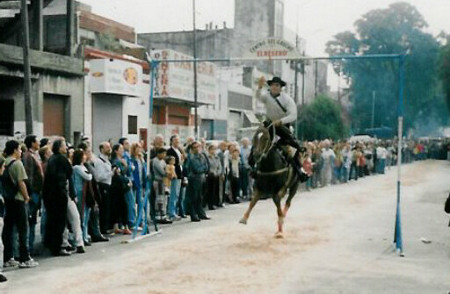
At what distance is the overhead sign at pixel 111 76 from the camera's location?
89.5 ft

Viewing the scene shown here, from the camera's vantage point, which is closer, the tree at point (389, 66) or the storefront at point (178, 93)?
the storefront at point (178, 93)

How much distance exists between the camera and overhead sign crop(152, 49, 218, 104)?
111 ft

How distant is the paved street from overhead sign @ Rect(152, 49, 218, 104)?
64.8 ft

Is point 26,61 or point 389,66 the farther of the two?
point 389,66

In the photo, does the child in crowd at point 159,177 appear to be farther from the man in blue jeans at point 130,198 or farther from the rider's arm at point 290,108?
the rider's arm at point 290,108

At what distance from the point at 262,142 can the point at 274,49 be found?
1.91 metres

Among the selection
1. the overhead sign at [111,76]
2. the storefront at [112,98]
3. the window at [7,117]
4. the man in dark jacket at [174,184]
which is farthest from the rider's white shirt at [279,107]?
the overhead sign at [111,76]

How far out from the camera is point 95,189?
446 inches

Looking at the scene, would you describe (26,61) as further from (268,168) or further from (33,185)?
(268,168)

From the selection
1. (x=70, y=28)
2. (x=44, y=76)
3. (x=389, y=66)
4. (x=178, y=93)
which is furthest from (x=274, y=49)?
(x=389, y=66)

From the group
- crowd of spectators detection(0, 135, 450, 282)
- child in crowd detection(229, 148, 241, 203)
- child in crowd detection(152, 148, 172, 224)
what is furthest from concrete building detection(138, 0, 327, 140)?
child in crowd detection(152, 148, 172, 224)

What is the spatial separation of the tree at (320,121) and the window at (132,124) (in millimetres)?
27447

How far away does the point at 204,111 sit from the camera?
4256cm

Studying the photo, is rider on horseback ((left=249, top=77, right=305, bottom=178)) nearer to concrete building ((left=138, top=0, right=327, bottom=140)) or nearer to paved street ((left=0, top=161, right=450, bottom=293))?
paved street ((left=0, top=161, right=450, bottom=293))
